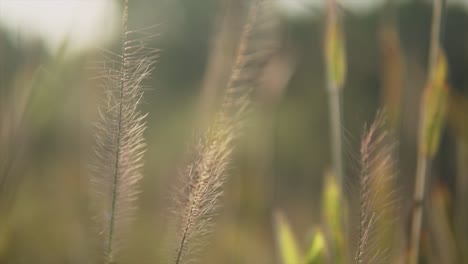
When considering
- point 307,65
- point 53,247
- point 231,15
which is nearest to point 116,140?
point 231,15

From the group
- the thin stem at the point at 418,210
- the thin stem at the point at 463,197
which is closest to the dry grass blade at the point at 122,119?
the thin stem at the point at 418,210

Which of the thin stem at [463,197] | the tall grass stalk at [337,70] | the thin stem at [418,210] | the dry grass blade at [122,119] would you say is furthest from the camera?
the thin stem at [463,197]

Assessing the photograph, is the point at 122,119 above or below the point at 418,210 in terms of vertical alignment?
above

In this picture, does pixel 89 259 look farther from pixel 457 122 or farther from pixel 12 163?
pixel 457 122

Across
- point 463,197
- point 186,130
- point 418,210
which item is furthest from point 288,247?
point 186,130

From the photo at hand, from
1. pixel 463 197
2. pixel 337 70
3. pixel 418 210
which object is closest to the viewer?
pixel 418 210

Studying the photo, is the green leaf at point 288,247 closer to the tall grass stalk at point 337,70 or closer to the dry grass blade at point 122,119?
the tall grass stalk at point 337,70

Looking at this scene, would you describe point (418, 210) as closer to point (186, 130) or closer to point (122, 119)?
point (122, 119)

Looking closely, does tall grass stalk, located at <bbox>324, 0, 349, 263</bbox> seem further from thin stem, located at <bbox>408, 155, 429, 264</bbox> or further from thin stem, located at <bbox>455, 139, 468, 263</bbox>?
thin stem, located at <bbox>455, 139, 468, 263</bbox>
